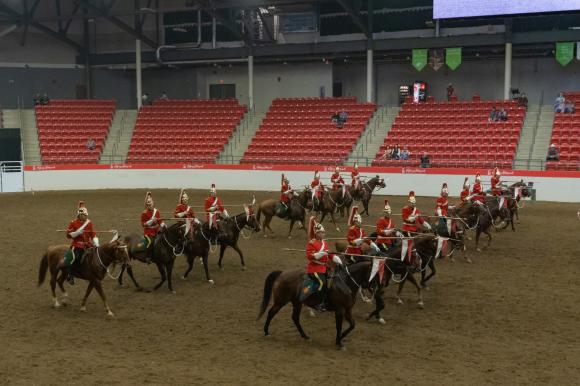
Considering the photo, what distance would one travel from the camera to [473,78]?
43000 mm

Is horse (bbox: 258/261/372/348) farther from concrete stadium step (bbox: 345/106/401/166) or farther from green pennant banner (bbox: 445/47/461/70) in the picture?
green pennant banner (bbox: 445/47/461/70)

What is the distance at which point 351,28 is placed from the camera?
43531mm

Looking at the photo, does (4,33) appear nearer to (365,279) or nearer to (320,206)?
(320,206)

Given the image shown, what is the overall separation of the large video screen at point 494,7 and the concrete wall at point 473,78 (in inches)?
297

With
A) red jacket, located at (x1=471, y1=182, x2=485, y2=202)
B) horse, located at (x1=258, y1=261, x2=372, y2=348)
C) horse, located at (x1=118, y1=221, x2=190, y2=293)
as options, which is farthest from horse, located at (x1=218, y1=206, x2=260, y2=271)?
red jacket, located at (x1=471, y1=182, x2=485, y2=202)

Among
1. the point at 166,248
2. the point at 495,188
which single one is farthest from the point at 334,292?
the point at 495,188

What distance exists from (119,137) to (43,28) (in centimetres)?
982

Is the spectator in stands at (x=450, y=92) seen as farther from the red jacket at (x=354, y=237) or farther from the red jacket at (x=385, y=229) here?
the red jacket at (x=354, y=237)

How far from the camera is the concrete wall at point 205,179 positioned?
111 feet

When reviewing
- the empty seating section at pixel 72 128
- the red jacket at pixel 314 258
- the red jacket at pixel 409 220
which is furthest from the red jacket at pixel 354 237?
the empty seating section at pixel 72 128

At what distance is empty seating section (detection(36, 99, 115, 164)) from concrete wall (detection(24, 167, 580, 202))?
224 cm

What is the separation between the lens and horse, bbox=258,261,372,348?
11.2 m

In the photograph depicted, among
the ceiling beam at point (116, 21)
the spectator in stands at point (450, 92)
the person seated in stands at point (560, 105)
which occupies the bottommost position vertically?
the person seated in stands at point (560, 105)

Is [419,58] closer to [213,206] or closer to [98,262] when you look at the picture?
[213,206]
